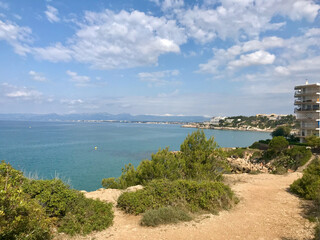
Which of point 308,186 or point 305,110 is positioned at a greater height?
point 305,110

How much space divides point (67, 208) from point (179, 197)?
4.15 meters

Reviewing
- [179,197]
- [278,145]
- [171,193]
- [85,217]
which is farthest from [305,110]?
[85,217]

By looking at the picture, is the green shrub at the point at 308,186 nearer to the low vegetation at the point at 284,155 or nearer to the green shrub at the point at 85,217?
the green shrub at the point at 85,217

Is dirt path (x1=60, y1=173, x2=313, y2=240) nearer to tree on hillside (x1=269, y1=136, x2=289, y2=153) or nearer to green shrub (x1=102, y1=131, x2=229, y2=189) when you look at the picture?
green shrub (x1=102, y1=131, x2=229, y2=189)

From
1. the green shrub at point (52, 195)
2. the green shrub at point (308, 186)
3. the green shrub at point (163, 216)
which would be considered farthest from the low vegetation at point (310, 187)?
the green shrub at point (52, 195)

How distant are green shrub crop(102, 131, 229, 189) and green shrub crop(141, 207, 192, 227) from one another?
13.6 feet

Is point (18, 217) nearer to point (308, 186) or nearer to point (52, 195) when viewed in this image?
point (52, 195)

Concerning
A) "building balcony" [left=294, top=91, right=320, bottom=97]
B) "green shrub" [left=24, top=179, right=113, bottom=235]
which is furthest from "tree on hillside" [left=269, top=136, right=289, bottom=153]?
"green shrub" [left=24, top=179, right=113, bottom=235]

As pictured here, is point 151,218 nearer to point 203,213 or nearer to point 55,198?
point 203,213

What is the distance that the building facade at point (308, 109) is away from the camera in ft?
119

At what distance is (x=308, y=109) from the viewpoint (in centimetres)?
3700

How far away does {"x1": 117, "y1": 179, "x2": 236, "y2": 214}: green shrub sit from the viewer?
28.5 feet

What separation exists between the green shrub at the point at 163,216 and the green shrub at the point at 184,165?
4143mm

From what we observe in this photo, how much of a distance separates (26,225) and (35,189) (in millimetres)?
2144
